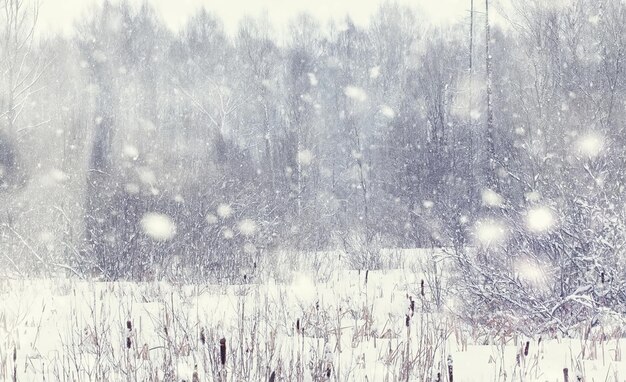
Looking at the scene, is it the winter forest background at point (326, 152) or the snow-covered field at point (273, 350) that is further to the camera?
the winter forest background at point (326, 152)

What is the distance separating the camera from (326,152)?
3058cm

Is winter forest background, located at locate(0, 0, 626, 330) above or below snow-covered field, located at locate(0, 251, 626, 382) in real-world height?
above

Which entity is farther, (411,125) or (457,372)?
(411,125)

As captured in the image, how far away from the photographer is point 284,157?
74.3 feet

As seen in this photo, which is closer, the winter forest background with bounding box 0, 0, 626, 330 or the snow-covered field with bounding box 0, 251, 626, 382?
the snow-covered field with bounding box 0, 251, 626, 382

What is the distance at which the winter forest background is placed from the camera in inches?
249

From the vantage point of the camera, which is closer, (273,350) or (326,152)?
(273,350)

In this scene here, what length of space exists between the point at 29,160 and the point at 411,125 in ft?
42.9


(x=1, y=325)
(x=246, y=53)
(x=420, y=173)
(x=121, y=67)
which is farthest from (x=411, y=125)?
(x=1, y=325)

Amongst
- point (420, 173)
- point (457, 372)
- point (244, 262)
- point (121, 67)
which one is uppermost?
point (121, 67)

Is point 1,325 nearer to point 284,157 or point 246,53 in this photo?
point 284,157

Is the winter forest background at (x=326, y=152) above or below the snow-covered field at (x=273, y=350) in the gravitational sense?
above

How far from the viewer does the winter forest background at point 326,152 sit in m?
6.33

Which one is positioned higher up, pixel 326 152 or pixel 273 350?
pixel 326 152
